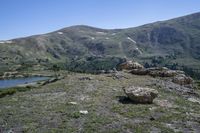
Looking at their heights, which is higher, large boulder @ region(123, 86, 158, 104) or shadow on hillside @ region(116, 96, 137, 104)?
large boulder @ region(123, 86, 158, 104)

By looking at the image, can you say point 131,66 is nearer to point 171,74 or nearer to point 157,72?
point 157,72

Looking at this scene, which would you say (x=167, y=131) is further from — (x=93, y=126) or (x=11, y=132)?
(x=11, y=132)

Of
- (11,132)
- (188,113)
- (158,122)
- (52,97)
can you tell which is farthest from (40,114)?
(188,113)

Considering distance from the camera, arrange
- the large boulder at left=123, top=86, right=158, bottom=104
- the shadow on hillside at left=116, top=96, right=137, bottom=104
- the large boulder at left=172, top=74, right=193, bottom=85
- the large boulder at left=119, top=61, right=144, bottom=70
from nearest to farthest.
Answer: the large boulder at left=123, top=86, right=158, bottom=104
the shadow on hillside at left=116, top=96, right=137, bottom=104
the large boulder at left=172, top=74, right=193, bottom=85
the large boulder at left=119, top=61, right=144, bottom=70

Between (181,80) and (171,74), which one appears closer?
(181,80)

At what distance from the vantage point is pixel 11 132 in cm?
2238

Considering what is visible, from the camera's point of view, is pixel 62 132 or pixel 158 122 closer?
pixel 62 132

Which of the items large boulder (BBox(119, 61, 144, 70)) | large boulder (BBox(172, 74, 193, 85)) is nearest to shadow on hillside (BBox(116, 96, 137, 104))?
large boulder (BBox(172, 74, 193, 85))

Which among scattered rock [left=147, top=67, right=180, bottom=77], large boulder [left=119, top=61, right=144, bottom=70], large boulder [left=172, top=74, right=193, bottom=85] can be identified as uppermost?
large boulder [left=119, top=61, right=144, bottom=70]

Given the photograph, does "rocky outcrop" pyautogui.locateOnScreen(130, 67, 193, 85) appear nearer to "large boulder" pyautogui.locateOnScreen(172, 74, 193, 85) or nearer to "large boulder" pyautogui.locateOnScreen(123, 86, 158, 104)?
"large boulder" pyautogui.locateOnScreen(172, 74, 193, 85)

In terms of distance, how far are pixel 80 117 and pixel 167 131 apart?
7.37m

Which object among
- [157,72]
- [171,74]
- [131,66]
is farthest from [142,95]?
[131,66]

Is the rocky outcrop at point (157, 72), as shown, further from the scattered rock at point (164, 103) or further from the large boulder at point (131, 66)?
the scattered rock at point (164, 103)

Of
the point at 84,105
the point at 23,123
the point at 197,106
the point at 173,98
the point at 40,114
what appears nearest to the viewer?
the point at 23,123
